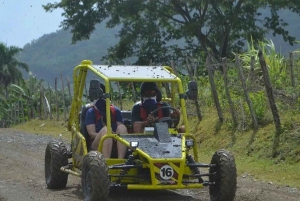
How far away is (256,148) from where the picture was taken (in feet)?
46.6

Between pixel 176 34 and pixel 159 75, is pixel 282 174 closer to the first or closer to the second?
pixel 159 75

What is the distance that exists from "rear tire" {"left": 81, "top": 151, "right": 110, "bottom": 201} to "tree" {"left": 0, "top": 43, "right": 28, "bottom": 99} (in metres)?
61.6

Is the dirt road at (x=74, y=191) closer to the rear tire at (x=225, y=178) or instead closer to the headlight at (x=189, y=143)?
the rear tire at (x=225, y=178)

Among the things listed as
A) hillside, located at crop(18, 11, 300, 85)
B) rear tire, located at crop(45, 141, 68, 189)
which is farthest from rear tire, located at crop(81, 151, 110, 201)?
hillside, located at crop(18, 11, 300, 85)

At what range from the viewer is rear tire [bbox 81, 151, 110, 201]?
8438 millimetres

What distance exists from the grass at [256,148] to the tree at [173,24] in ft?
33.0

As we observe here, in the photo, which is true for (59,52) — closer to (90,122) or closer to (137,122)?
(90,122)

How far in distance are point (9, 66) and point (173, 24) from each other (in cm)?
4402

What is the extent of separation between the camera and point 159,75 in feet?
32.8

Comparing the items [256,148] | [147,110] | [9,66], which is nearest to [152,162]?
[147,110]

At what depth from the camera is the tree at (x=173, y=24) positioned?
2781 centimetres

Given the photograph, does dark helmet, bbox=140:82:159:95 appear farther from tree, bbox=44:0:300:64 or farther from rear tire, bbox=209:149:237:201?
tree, bbox=44:0:300:64

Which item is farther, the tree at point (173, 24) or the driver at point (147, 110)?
the tree at point (173, 24)

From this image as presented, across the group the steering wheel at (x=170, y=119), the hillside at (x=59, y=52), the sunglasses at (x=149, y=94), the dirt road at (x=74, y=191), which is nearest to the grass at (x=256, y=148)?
the dirt road at (x=74, y=191)
